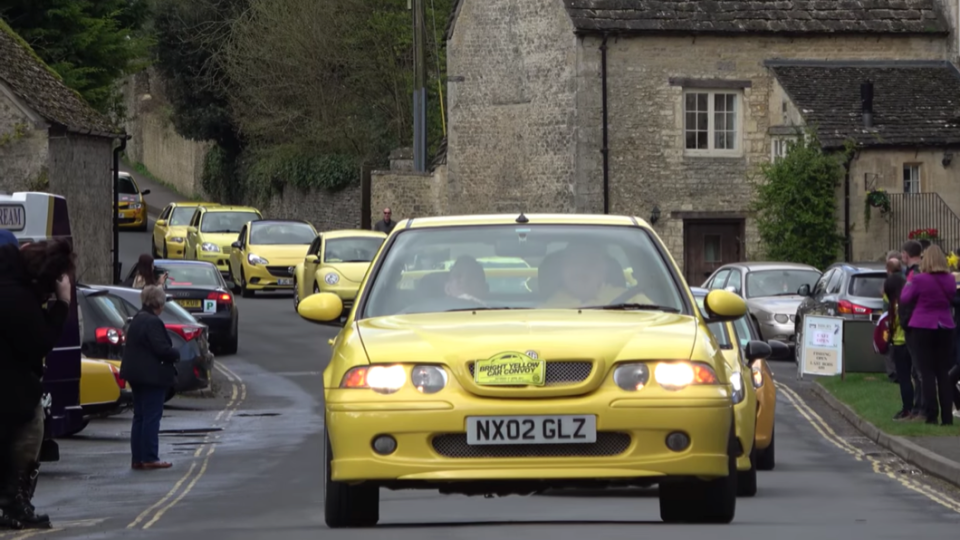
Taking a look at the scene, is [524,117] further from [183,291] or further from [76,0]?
[183,291]

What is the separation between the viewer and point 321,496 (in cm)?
1348

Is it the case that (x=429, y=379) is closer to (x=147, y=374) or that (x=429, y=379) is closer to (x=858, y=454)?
(x=147, y=374)

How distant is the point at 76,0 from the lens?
39.2m

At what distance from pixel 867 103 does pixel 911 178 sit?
191 centimetres

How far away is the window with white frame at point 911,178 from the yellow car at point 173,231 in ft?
55.3

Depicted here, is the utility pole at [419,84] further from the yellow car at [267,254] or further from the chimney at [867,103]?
the chimney at [867,103]

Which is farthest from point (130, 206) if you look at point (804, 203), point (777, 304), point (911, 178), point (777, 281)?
point (777, 304)

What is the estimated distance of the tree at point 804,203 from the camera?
124 feet

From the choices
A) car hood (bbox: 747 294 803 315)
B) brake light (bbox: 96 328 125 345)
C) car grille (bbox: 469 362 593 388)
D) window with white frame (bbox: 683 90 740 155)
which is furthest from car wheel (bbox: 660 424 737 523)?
window with white frame (bbox: 683 90 740 155)

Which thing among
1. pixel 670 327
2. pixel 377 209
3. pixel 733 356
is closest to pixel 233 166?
pixel 377 209

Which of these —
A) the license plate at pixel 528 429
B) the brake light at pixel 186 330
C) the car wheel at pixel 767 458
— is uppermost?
the license plate at pixel 528 429

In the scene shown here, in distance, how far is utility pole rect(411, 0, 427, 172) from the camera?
46781 mm

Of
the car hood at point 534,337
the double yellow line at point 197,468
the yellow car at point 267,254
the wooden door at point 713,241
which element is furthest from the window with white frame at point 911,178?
the car hood at point 534,337

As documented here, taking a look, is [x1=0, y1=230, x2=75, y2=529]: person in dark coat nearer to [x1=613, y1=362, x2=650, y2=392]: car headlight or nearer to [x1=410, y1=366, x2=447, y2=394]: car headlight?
[x1=410, y1=366, x2=447, y2=394]: car headlight
